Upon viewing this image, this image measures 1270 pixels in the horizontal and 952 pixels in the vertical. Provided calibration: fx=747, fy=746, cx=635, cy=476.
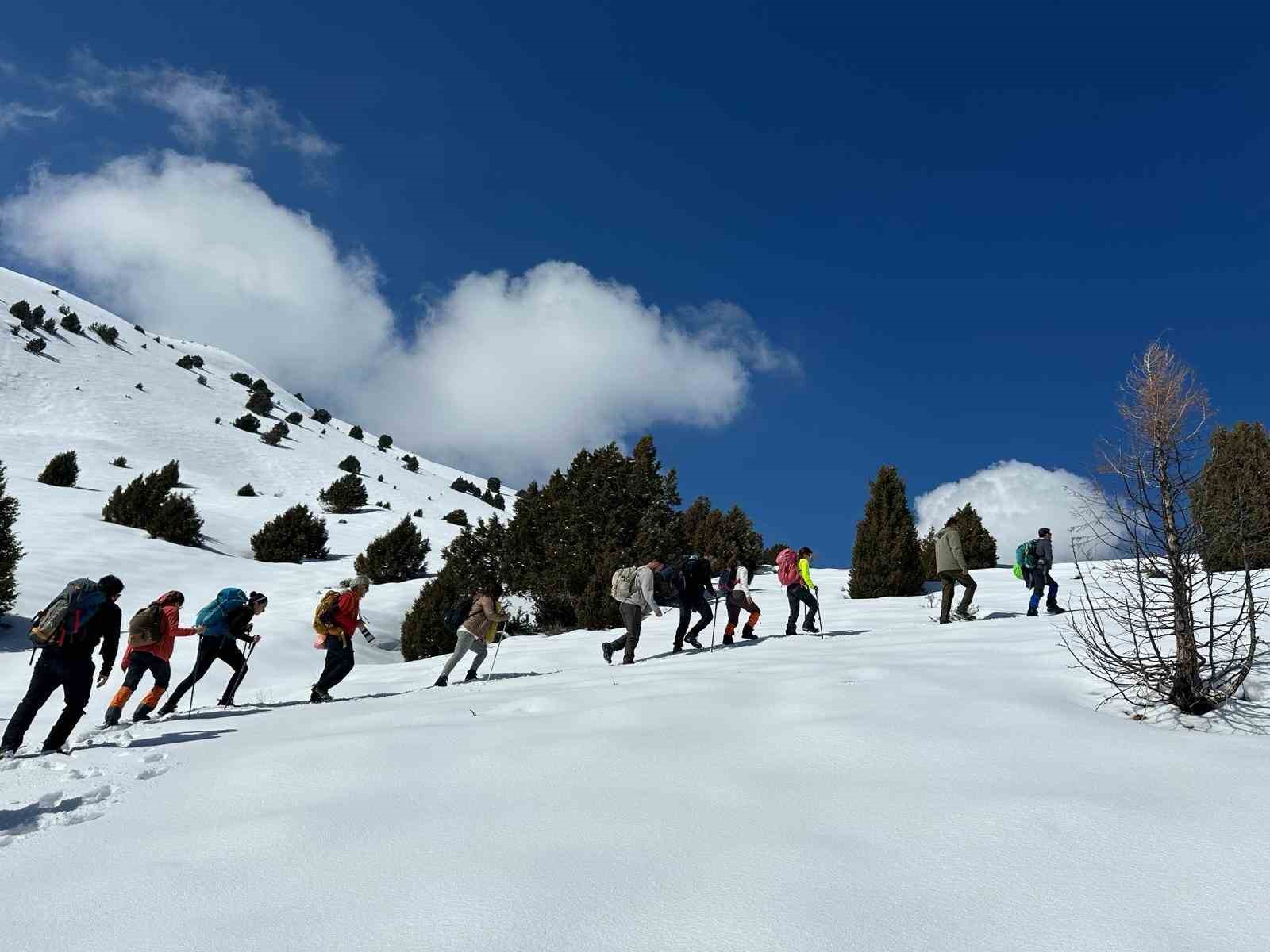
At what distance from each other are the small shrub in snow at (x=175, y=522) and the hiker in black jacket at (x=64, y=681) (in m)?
19.6

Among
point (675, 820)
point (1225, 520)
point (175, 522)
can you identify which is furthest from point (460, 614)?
point (175, 522)

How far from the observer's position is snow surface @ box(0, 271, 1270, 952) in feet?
7.74

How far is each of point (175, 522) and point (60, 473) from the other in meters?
9.23

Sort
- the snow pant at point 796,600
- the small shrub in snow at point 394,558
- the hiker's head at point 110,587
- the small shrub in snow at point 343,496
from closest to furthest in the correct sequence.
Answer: the hiker's head at point 110,587, the snow pant at point 796,600, the small shrub in snow at point 394,558, the small shrub in snow at point 343,496

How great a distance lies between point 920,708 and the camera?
5.06 m

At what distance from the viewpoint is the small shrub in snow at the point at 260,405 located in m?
57.0

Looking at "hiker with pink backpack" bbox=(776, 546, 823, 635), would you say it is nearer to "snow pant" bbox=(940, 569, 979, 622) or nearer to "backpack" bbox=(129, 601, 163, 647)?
"snow pant" bbox=(940, 569, 979, 622)

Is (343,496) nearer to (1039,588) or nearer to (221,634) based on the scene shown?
(221,634)

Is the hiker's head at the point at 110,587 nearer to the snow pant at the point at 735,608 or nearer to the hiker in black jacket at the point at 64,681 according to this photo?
the hiker in black jacket at the point at 64,681

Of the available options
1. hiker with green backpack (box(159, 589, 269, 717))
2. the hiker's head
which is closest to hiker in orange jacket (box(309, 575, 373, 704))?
hiker with green backpack (box(159, 589, 269, 717))

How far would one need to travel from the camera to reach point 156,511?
2364 centimetres

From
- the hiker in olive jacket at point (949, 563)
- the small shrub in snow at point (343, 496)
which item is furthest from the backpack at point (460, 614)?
the small shrub in snow at point (343, 496)

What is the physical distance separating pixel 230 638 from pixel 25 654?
786 centimetres

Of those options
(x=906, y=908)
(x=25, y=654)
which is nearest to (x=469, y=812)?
(x=906, y=908)
